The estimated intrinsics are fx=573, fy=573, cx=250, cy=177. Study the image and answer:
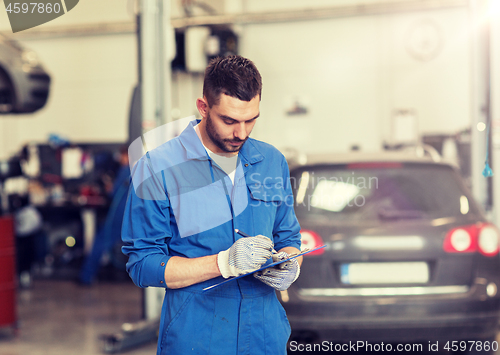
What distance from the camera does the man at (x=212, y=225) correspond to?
1705 millimetres

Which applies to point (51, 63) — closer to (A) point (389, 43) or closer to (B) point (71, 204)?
(B) point (71, 204)

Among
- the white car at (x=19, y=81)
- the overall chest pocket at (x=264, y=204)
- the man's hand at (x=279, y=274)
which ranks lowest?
the man's hand at (x=279, y=274)

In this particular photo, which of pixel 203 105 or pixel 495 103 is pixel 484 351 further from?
pixel 203 105

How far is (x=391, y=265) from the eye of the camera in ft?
9.93

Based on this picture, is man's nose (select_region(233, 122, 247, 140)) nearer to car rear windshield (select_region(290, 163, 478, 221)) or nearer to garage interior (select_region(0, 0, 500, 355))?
car rear windshield (select_region(290, 163, 478, 221))

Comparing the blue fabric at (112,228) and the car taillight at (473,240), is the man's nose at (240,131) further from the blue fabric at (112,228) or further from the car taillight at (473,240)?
the blue fabric at (112,228)

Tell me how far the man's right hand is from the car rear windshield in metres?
1.54

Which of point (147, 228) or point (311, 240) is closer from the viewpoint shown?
point (147, 228)

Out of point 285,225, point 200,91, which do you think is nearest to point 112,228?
point 200,91

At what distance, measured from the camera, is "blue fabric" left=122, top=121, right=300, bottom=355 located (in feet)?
5.67

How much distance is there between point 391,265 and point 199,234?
1.58 metres

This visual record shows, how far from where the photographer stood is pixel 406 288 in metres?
3.01

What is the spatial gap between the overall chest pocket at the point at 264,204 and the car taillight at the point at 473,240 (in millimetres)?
1525

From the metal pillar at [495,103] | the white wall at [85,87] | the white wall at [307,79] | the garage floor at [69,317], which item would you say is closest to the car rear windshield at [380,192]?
the metal pillar at [495,103]
